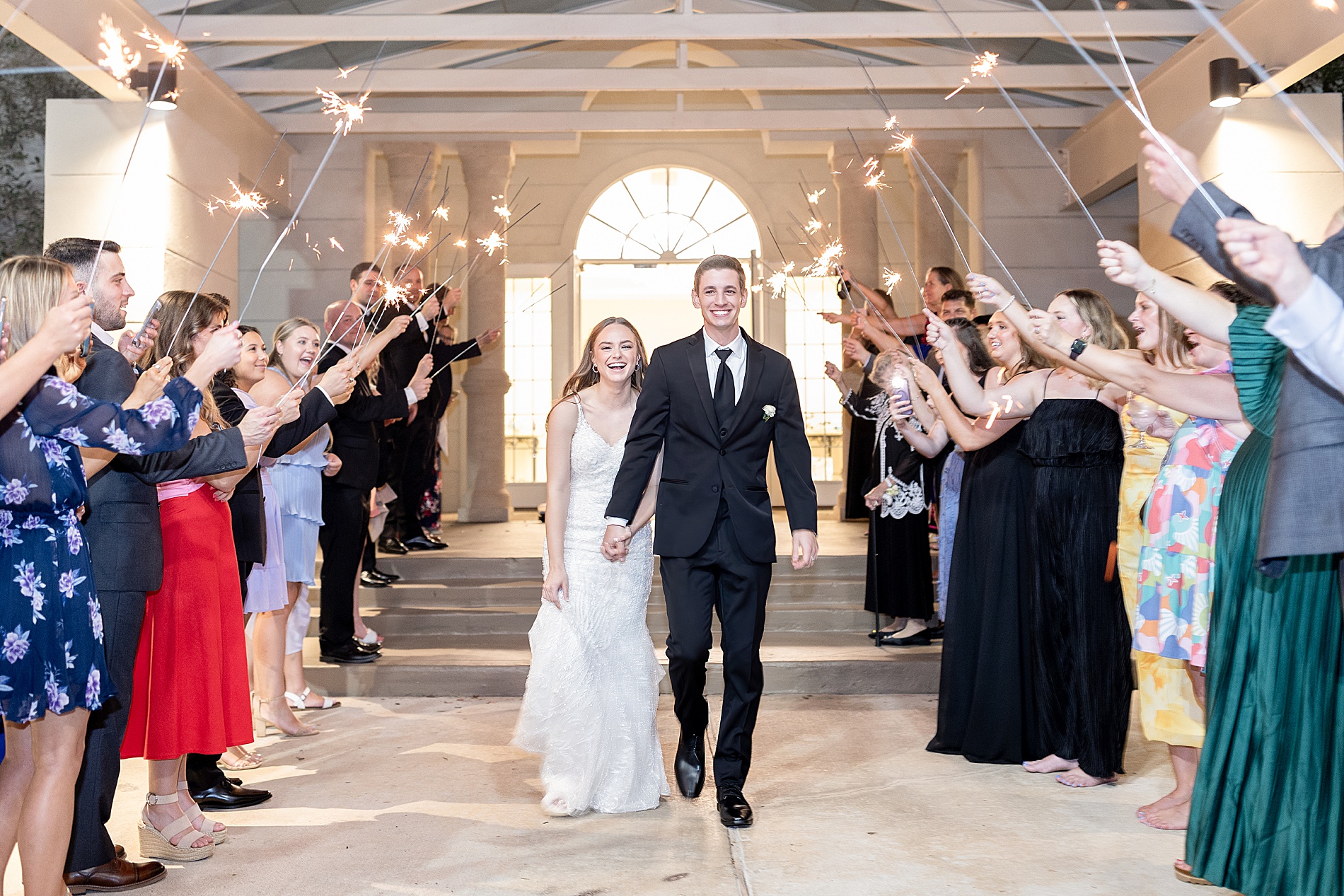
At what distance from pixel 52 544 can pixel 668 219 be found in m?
9.96

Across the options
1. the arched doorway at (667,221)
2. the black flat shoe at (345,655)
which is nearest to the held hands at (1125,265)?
the black flat shoe at (345,655)

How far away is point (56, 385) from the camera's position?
2.40 metres

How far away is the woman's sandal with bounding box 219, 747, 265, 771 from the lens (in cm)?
427

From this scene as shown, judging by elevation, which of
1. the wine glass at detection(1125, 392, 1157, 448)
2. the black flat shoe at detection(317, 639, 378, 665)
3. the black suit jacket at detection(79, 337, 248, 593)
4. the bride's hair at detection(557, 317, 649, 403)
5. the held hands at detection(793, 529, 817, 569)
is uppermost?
the bride's hair at detection(557, 317, 649, 403)

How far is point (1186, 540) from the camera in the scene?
3.44 metres

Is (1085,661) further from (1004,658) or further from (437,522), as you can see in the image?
(437,522)

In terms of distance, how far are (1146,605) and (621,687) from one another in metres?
1.74

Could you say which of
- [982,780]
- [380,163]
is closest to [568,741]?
[982,780]

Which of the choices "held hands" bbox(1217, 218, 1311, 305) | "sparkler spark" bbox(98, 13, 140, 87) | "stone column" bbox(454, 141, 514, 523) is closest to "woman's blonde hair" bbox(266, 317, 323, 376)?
"sparkler spark" bbox(98, 13, 140, 87)

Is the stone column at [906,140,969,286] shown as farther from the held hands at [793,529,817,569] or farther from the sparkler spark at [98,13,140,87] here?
the held hands at [793,529,817,569]

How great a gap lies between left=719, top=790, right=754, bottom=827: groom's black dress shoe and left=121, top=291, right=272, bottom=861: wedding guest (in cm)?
152

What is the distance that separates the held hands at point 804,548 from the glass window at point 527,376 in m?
Result: 8.40

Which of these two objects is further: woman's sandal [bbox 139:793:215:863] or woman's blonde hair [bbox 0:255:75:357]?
woman's sandal [bbox 139:793:215:863]

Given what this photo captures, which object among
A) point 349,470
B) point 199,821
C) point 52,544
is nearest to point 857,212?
point 349,470
